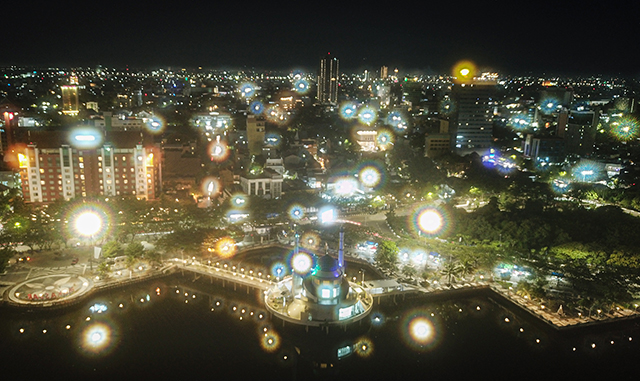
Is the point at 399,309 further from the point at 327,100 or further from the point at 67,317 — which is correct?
the point at 327,100

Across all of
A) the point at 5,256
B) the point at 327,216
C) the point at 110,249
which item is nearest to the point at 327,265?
the point at 327,216

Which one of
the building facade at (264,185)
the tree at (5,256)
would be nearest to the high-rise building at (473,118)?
the building facade at (264,185)

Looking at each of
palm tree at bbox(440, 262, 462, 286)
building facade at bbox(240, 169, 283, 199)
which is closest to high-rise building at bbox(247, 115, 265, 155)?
building facade at bbox(240, 169, 283, 199)

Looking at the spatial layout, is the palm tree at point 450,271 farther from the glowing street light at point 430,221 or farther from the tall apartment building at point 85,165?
the tall apartment building at point 85,165

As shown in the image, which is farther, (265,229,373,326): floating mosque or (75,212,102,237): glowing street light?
(75,212,102,237): glowing street light

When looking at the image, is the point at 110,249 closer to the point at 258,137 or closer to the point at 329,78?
the point at 258,137

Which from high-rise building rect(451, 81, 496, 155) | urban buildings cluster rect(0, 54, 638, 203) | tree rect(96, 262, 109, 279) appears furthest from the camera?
high-rise building rect(451, 81, 496, 155)

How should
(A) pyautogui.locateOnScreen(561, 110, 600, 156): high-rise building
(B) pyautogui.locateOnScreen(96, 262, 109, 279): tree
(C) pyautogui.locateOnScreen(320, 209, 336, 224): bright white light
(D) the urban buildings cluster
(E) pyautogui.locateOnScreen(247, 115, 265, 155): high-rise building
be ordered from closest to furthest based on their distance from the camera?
(B) pyautogui.locateOnScreen(96, 262, 109, 279): tree → (D) the urban buildings cluster → (C) pyautogui.locateOnScreen(320, 209, 336, 224): bright white light → (E) pyautogui.locateOnScreen(247, 115, 265, 155): high-rise building → (A) pyautogui.locateOnScreen(561, 110, 600, 156): high-rise building

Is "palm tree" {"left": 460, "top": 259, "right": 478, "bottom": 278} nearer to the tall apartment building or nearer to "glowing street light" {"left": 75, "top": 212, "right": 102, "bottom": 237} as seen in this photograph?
"glowing street light" {"left": 75, "top": 212, "right": 102, "bottom": 237}
